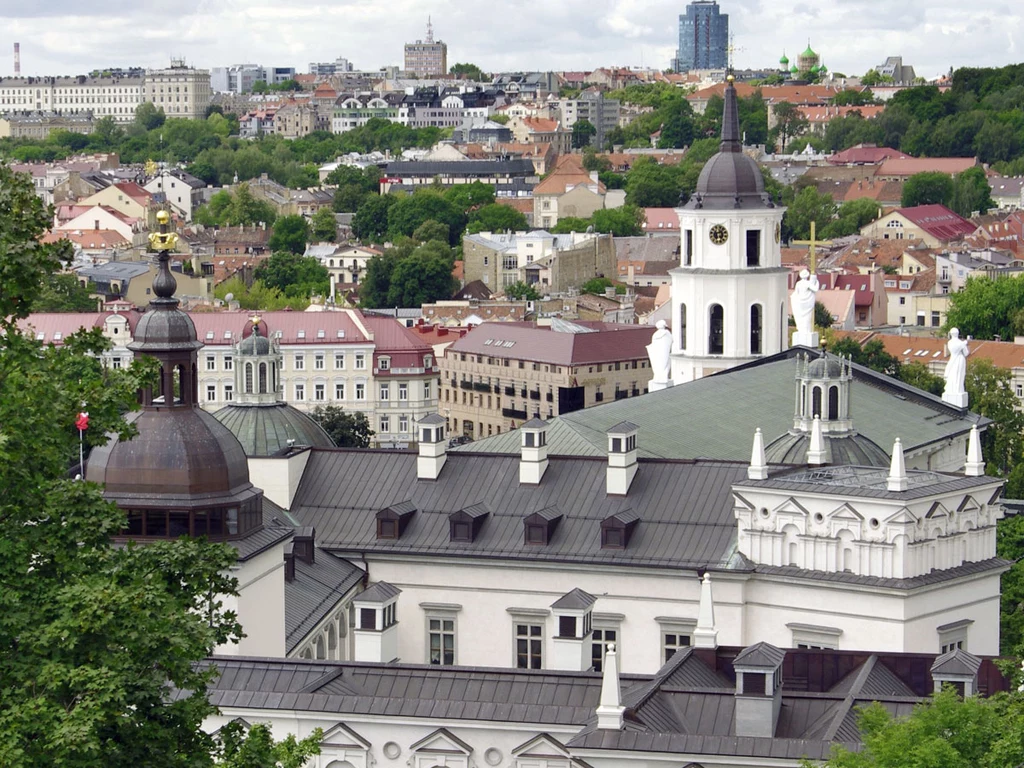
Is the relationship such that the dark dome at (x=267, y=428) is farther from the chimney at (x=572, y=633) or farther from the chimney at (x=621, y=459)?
the chimney at (x=572, y=633)

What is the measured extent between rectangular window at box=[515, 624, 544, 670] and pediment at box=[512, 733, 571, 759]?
41.6 feet

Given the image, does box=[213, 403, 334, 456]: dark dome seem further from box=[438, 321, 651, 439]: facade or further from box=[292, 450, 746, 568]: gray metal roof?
box=[438, 321, 651, 439]: facade

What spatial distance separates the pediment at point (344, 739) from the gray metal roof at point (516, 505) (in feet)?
41.1

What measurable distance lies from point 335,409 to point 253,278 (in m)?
69.6

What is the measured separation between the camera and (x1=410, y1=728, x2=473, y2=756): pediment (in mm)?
42750

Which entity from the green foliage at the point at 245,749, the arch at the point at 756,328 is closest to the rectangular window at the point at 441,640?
the arch at the point at 756,328

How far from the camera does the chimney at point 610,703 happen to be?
40.9 m

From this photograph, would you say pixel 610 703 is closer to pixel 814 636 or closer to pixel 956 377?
pixel 814 636

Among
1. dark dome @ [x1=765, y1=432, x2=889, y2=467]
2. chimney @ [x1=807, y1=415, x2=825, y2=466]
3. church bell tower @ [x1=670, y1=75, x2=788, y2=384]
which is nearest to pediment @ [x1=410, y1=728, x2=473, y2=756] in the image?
chimney @ [x1=807, y1=415, x2=825, y2=466]

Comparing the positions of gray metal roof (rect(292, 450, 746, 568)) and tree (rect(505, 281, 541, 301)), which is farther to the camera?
tree (rect(505, 281, 541, 301))

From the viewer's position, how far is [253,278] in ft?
600

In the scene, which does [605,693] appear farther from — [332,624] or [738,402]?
[738,402]

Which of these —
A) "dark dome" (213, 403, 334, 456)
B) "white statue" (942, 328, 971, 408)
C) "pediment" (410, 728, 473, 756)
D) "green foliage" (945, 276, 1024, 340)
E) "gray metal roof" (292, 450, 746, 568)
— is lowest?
"pediment" (410, 728, 473, 756)

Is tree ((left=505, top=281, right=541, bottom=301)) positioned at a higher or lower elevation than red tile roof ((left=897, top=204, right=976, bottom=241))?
lower
